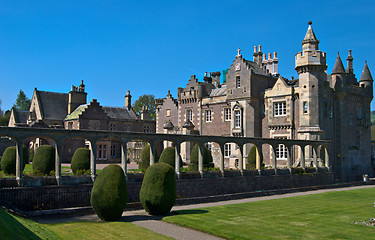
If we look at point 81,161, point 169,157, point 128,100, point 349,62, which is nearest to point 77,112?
point 128,100

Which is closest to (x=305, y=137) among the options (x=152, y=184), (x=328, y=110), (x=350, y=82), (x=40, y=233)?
(x=328, y=110)

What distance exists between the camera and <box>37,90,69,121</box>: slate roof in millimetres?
57562

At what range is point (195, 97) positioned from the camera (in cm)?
4838

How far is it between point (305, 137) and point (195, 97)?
15.5 meters

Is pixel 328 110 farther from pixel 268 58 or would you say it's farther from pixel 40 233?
pixel 40 233

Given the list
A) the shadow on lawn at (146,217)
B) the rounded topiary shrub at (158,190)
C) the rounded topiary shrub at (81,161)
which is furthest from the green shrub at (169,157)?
the rounded topiary shrub at (158,190)

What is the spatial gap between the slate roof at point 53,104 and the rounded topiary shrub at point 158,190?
41503mm

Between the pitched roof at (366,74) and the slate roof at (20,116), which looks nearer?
the pitched roof at (366,74)

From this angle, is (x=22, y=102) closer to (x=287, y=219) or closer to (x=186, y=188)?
(x=186, y=188)

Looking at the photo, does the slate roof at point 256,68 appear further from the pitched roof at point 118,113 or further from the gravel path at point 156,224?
the pitched roof at point 118,113

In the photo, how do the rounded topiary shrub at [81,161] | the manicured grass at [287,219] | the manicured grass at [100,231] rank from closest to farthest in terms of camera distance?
1. the manicured grass at [100,231]
2. the manicured grass at [287,219]
3. the rounded topiary shrub at [81,161]

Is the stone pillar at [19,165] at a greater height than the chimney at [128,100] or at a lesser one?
lesser

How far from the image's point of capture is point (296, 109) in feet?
127

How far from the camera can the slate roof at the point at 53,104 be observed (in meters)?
57.6
